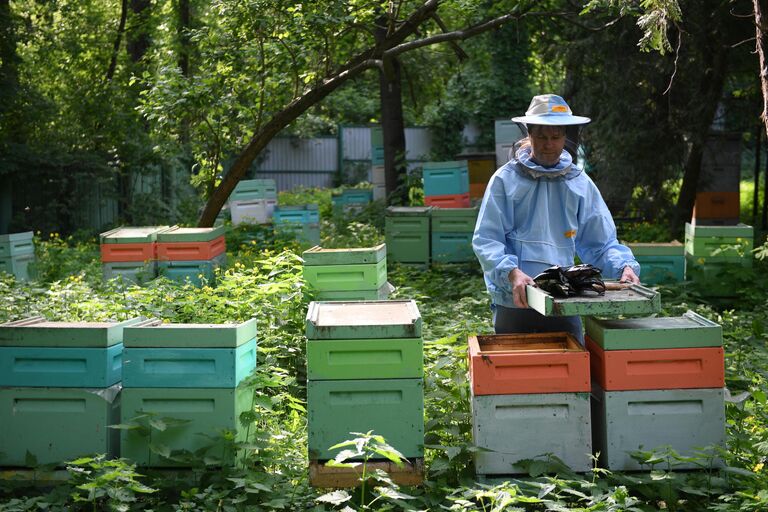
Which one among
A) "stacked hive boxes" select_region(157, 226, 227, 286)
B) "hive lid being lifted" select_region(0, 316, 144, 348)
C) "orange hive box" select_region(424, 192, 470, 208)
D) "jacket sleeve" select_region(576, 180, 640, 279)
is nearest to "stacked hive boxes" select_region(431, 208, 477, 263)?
"orange hive box" select_region(424, 192, 470, 208)

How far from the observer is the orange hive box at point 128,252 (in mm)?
9258

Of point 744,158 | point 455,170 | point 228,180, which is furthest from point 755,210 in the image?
point 744,158

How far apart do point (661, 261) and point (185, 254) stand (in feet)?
15.5

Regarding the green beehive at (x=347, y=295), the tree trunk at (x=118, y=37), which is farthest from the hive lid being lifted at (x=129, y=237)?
the tree trunk at (x=118, y=37)

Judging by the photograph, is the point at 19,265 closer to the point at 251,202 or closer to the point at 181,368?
the point at 251,202

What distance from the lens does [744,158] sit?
32344 mm

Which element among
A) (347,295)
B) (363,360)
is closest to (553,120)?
(363,360)

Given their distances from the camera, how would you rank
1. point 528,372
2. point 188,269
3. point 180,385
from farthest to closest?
1. point 188,269
2. point 180,385
3. point 528,372

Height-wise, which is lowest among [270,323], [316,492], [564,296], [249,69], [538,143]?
[316,492]

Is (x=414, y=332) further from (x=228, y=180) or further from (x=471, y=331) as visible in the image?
(x=228, y=180)

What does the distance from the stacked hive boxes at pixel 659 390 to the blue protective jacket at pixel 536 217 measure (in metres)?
0.44

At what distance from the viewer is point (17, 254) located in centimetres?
1058

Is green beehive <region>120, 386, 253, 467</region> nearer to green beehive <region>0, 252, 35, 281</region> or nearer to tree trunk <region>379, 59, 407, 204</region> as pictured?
green beehive <region>0, 252, 35, 281</region>

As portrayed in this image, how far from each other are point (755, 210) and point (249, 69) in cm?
877
